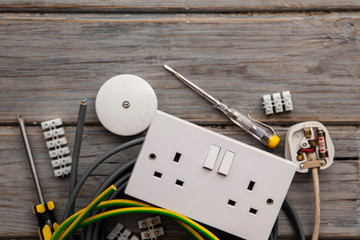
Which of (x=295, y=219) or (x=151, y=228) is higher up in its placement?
(x=295, y=219)

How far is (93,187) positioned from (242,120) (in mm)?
379

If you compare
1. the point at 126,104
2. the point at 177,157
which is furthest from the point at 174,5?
the point at 177,157

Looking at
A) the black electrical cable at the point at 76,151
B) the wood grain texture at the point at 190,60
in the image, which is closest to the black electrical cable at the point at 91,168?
the black electrical cable at the point at 76,151

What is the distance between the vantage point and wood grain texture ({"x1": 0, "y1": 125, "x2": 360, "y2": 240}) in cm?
84

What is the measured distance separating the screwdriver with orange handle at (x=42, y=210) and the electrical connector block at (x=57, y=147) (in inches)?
1.7

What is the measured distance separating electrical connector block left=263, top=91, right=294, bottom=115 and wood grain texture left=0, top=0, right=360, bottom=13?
20 centimetres

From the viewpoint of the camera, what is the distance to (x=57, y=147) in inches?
32.9

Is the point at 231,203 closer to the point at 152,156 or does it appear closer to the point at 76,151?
the point at 152,156

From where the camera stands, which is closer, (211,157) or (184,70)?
(211,157)

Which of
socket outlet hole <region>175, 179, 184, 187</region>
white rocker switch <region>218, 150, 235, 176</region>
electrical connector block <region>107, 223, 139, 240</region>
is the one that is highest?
white rocker switch <region>218, 150, 235, 176</region>

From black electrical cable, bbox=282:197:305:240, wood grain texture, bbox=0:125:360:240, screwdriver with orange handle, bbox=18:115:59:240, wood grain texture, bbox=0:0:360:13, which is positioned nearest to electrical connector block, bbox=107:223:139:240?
wood grain texture, bbox=0:125:360:240

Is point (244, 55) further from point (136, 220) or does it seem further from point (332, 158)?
point (136, 220)

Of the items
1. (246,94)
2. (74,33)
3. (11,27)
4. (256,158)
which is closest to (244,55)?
(246,94)

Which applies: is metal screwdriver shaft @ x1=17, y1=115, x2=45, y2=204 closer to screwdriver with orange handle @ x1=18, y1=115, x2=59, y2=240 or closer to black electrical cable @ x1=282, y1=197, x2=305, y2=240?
screwdriver with orange handle @ x1=18, y1=115, x2=59, y2=240
